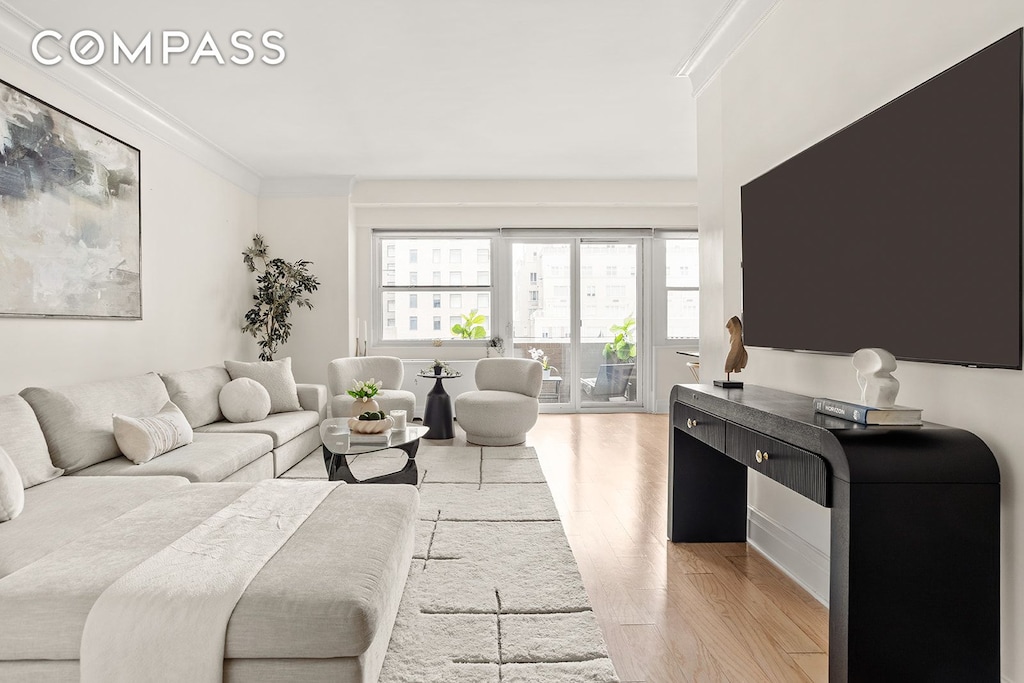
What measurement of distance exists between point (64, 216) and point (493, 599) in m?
3.23

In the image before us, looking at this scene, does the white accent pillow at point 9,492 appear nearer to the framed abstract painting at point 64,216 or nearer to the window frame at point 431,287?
the framed abstract painting at point 64,216

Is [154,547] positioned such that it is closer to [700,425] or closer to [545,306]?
[700,425]

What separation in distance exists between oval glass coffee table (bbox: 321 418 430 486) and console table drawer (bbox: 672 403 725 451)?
166 cm

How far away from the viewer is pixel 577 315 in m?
7.73

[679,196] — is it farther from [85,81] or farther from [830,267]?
[85,81]

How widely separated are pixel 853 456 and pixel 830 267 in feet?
3.29

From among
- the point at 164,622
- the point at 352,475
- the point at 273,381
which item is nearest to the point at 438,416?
the point at 273,381

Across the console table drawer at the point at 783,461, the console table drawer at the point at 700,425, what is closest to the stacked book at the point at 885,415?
the console table drawer at the point at 783,461

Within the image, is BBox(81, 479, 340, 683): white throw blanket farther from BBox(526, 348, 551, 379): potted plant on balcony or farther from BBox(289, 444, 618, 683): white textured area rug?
BBox(526, 348, 551, 379): potted plant on balcony

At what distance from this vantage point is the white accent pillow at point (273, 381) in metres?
5.15

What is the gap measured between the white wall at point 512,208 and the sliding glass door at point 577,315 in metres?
0.33

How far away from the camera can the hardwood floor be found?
6.77 ft

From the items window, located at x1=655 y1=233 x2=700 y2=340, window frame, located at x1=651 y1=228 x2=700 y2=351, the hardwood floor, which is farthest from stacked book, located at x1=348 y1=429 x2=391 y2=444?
window, located at x1=655 y1=233 x2=700 y2=340

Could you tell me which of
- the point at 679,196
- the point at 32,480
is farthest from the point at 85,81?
the point at 679,196
